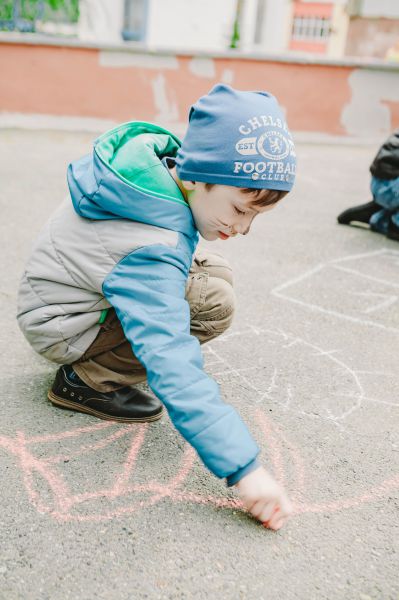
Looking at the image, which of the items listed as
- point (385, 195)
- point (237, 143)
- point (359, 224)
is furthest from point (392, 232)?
point (237, 143)

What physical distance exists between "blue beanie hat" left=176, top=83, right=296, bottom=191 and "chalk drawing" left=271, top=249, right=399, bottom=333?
52.6 inches

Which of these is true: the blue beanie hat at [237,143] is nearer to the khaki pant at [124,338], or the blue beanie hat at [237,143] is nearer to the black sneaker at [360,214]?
the khaki pant at [124,338]

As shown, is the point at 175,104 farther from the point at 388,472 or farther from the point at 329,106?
the point at 388,472

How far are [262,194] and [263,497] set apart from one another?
74 cm

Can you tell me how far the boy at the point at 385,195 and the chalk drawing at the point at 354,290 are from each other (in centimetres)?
43

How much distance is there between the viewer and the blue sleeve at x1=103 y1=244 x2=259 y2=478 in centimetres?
147

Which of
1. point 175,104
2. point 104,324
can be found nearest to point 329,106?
point 175,104

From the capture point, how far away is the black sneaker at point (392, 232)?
3.96 m

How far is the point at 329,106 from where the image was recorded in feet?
23.8

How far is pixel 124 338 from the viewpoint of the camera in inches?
73.8

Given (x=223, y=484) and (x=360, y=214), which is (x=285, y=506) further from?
(x=360, y=214)

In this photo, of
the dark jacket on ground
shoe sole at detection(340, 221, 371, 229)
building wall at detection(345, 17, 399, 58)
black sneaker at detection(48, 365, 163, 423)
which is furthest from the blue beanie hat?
building wall at detection(345, 17, 399, 58)

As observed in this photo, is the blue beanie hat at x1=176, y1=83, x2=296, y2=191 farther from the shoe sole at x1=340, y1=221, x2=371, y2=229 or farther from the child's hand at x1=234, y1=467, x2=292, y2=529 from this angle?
the shoe sole at x1=340, y1=221, x2=371, y2=229

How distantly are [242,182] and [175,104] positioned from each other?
5.66m
